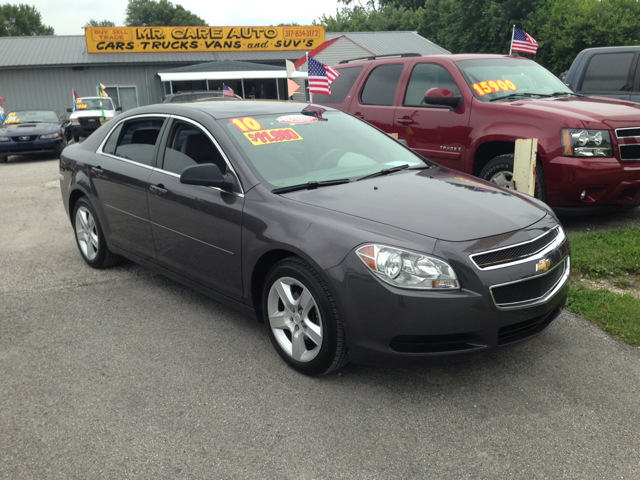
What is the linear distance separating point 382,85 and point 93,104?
16646mm

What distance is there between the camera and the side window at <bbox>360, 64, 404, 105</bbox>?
7520mm

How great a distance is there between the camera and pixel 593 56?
922cm

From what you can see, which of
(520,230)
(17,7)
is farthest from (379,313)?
(17,7)

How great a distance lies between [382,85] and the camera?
7672mm

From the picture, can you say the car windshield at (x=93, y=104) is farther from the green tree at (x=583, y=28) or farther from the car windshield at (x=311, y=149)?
the green tree at (x=583, y=28)

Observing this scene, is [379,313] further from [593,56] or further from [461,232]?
[593,56]

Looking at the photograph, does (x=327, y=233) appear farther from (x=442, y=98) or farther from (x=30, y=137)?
(x=30, y=137)

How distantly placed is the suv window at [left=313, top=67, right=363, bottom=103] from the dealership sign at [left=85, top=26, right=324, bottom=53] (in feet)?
87.6

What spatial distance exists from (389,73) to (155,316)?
4.72 meters

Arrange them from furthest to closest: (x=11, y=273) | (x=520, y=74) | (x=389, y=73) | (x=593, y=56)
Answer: (x=593, y=56) < (x=389, y=73) < (x=520, y=74) < (x=11, y=273)

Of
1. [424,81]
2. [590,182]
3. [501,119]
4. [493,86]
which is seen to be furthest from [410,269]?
[424,81]

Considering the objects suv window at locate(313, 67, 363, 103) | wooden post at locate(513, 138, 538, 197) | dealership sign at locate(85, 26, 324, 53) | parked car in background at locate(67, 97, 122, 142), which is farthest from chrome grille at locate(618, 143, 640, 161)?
dealership sign at locate(85, 26, 324, 53)

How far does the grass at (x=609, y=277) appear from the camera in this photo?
3945 millimetres

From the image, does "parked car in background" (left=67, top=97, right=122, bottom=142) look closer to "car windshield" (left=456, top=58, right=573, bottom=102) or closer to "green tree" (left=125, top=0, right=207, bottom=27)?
"car windshield" (left=456, top=58, right=573, bottom=102)
